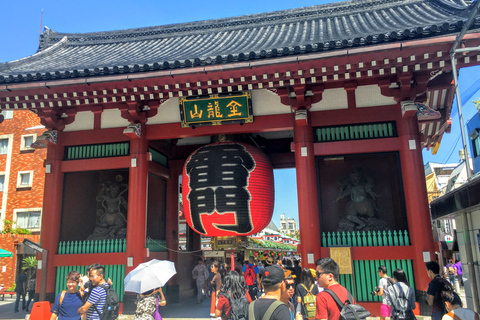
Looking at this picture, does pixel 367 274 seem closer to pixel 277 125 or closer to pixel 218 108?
pixel 277 125

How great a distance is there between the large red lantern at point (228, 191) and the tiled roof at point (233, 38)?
2611 millimetres

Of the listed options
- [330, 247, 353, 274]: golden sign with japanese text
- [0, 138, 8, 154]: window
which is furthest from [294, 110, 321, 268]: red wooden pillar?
[0, 138, 8, 154]: window

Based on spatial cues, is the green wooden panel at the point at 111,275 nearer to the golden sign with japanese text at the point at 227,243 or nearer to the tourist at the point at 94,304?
the golden sign with japanese text at the point at 227,243

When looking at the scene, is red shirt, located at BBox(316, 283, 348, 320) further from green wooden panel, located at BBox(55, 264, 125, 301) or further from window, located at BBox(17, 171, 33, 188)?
window, located at BBox(17, 171, 33, 188)

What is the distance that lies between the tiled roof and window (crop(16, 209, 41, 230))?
47.6ft

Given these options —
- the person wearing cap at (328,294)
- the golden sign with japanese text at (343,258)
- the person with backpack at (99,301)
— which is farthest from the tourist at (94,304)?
the golden sign with japanese text at (343,258)

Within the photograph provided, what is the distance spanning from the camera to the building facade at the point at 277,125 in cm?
808

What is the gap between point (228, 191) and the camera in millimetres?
9461

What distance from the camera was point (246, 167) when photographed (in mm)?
9789

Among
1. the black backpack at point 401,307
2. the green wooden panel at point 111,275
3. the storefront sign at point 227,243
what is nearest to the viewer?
the black backpack at point 401,307

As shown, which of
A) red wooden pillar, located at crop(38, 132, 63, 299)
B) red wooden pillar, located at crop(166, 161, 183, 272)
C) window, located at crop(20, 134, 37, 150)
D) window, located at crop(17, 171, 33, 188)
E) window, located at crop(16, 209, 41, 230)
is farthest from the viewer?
window, located at crop(20, 134, 37, 150)

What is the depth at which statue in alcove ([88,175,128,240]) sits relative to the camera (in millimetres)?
10727

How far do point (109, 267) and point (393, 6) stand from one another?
12092 millimetres

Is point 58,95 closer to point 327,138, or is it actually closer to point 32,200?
point 327,138
